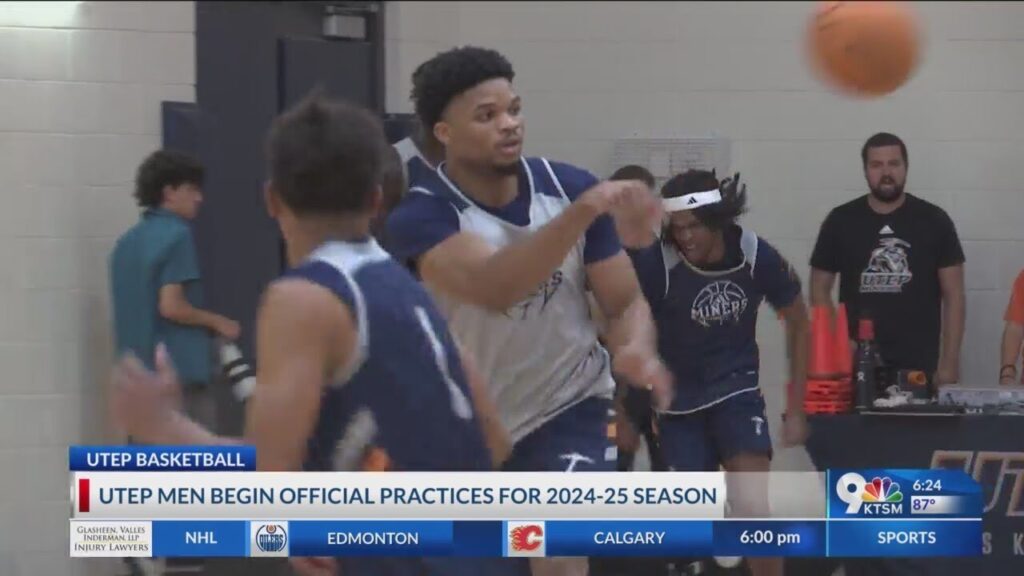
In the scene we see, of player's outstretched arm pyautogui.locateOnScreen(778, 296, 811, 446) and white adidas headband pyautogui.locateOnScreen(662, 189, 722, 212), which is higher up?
white adidas headband pyautogui.locateOnScreen(662, 189, 722, 212)

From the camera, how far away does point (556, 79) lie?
535 cm

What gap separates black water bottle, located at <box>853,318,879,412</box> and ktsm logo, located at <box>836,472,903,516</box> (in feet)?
1.97

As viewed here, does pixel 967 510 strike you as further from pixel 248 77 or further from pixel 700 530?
pixel 248 77

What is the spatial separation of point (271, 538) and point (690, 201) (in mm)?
1602

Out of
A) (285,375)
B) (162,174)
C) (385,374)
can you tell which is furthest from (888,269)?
(285,375)

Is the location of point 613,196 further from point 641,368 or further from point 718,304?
point 718,304

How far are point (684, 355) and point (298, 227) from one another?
238 cm

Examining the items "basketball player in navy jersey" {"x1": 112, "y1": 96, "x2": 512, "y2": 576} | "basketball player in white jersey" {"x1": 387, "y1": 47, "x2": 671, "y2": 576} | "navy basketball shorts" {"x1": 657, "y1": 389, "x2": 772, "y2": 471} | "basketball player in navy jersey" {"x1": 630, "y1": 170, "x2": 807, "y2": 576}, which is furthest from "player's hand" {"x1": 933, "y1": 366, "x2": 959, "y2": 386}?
"basketball player in navy jersey" {"x1": 112, "y1": 96, "x2": 512, "y2": 576}

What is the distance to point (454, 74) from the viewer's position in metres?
3.63

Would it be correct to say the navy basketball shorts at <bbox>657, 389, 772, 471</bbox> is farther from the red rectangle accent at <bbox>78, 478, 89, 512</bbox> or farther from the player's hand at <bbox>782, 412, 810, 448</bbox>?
the red rectangle accent at <bbox>78, 478, 89, 512</bbox>

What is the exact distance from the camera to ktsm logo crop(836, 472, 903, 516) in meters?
3.83

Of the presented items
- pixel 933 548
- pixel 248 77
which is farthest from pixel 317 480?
pixel 248 77

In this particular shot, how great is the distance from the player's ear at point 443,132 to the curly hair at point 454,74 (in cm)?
2

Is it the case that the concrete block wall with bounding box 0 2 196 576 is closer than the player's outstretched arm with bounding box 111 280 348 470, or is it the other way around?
the player's outstretched arm with bounding box 111 280 348 470
